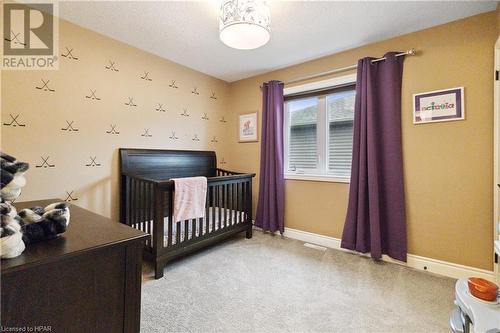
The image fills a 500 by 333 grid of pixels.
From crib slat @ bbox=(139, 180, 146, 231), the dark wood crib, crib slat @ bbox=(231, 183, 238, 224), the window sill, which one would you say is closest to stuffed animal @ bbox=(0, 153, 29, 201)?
the dark wood crib

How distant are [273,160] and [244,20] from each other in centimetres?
171

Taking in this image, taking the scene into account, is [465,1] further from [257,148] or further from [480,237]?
[257,148]

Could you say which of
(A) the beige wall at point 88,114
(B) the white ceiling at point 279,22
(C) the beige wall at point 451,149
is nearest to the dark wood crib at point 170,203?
(A) the beige wall at point 88,114

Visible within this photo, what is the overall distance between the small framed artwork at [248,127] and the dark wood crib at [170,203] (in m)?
0.61

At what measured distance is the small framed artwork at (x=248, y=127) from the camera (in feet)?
10.5

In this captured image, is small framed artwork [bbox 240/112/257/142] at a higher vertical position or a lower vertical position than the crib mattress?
higher

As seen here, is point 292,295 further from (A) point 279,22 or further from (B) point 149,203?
(A) point 279,22

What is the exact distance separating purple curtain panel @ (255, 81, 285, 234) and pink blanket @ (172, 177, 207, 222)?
1022 millimetres

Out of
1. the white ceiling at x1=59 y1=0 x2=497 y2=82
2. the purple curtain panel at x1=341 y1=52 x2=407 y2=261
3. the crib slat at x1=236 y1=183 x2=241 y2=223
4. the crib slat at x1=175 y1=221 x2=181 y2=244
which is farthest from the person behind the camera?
the crib slat at x1=236 y1=183 x2=241 y2=223

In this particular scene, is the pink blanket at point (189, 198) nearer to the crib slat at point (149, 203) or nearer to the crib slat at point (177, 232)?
the crib slat at point (177, 232)

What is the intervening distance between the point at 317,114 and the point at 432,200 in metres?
1.43

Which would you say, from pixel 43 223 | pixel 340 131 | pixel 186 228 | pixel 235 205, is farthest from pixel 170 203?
pixel 340 131

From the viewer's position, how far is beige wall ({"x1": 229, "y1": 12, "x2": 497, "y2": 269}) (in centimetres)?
180

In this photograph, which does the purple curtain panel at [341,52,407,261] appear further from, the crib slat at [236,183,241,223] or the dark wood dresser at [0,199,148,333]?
the dark wood dresser at [0,199,148,333]
